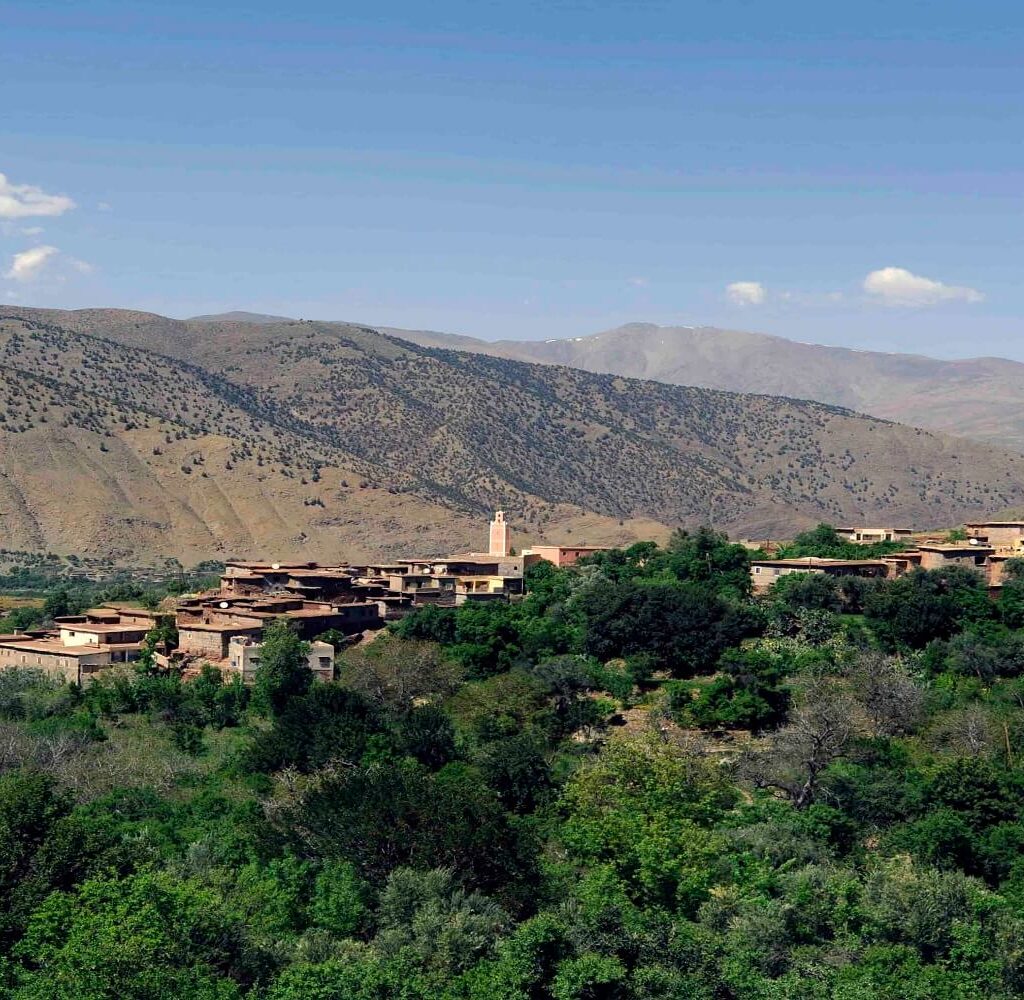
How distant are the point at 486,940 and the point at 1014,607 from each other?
26408 millimetres

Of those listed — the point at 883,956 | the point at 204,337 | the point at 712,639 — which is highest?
the point at 204,337

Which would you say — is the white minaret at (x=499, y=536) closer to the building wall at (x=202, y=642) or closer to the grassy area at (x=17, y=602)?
the grassy area at (x=17, y=602)

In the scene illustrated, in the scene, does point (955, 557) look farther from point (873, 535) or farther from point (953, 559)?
point (873, 535)

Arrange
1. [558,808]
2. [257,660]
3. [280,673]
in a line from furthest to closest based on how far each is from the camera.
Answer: [257,660]
[280,673]
[558,808]

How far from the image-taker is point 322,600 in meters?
51.9

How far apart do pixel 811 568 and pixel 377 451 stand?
74283mm

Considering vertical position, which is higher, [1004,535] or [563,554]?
[1004,535]

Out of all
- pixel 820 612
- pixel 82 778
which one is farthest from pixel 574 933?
pixel 820 612

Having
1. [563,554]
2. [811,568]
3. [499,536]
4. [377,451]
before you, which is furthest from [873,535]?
[377,451]

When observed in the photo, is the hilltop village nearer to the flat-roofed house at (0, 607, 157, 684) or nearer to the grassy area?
the flat-roofed house at (0, 607, 157, 684)

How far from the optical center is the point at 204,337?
15925 cm

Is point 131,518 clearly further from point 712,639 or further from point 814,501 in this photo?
point 814,501

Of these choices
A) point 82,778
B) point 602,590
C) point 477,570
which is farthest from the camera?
point 477,570

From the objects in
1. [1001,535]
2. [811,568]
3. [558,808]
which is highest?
[1001,535]
